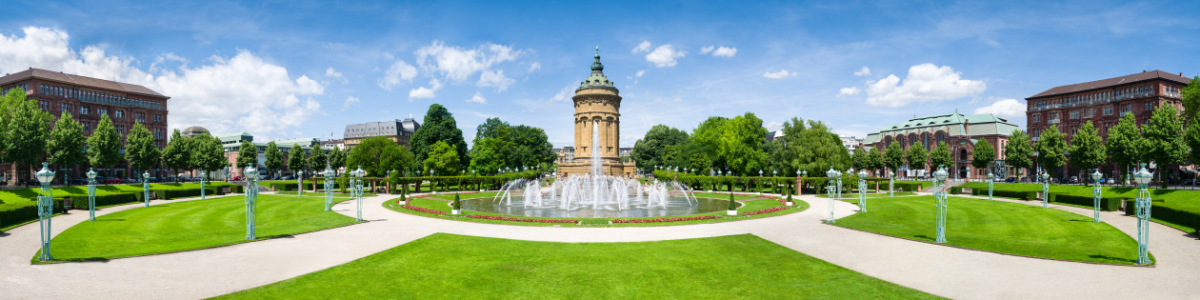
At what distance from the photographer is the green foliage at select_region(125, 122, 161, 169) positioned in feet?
217

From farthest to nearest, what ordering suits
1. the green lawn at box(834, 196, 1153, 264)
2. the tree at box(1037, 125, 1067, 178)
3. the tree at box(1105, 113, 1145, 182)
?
the tree at box(1037, 125, 1067, 178)
the tree at box(1105, 113, 1145, 182)
the green lawn at box(834, 196, 1153, 264)

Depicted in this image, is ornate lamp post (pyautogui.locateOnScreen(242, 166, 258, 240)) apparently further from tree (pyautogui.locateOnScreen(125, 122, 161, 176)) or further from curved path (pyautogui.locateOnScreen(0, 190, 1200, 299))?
tree (pyautogui.locateOnScreen(125, 122, 161, 176))

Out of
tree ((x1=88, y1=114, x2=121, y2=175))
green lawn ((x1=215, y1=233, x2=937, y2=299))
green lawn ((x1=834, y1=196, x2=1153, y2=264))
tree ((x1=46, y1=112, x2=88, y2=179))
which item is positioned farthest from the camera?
tree ((x1=88, y1=114, x2=121, y2=175))

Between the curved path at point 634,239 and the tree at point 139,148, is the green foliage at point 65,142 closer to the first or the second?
the tree at point 139,148

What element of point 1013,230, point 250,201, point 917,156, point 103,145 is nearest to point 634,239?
point 250,201

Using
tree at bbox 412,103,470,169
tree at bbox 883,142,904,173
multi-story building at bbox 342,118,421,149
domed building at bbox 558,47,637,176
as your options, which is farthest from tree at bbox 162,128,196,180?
tree at bbox 883,142,904,173

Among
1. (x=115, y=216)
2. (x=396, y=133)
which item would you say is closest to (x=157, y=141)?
(x=396, y=133)

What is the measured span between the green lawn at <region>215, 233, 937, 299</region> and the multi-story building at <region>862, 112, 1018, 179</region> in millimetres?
102770

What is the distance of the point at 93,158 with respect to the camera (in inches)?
2429

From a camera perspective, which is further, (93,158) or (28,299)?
(93,158)

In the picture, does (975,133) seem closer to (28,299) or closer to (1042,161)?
(1042,161)

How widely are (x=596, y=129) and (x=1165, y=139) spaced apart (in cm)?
6508

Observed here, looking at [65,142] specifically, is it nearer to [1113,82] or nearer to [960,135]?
[960,135]

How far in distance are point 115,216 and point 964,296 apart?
37907mm
